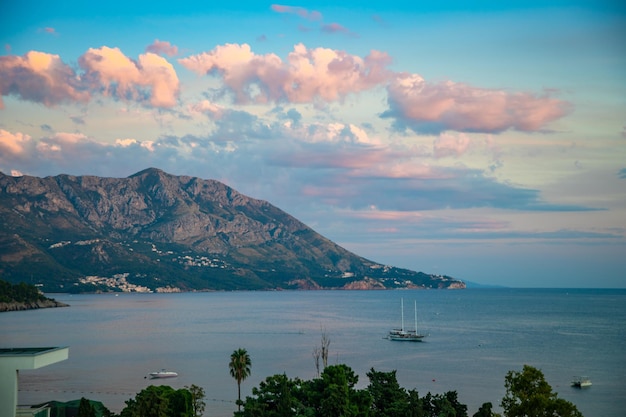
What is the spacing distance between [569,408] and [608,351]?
114 metres

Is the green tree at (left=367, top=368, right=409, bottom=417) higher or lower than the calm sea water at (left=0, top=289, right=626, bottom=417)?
higher

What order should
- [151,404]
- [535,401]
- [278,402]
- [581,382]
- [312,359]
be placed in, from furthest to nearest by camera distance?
[312,359] < [581,382] < [278,402] < [151,404] < [535,401]

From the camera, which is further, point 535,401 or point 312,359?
point 312,359

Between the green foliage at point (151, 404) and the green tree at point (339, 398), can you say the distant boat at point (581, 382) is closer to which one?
the green tree at point (339, 398)

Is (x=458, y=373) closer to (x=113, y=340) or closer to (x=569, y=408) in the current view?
(x=569, y=408)

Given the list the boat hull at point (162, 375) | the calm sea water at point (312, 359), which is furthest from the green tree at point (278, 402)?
the boat hull at point (162, 375)

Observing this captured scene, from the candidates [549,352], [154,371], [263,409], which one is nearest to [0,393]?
[263,409]

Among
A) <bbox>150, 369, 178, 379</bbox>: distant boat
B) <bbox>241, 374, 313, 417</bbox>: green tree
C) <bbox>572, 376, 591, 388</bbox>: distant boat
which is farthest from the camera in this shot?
<bbox>150, 369, 178, 379</bbox>: distant boat

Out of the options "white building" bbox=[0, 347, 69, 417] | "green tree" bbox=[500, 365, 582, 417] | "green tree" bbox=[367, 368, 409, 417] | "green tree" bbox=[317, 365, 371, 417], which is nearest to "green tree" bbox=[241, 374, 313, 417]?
"green tree" bbox=[317, 365, 371, 417]

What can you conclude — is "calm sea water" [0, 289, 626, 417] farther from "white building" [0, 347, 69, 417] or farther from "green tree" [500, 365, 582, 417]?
"white building" [0, 347, 69, 417]

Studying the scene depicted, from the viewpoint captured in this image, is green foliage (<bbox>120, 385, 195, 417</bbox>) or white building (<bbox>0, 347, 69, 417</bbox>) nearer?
white building (<bbox>0, 347, 69, 417</bbox>)

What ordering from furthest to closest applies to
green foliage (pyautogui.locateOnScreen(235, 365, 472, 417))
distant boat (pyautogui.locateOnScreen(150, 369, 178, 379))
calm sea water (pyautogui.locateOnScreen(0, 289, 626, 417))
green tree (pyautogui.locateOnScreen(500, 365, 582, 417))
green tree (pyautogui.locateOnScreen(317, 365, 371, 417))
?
distant boat (pyautogui.locateOnScreen(150, 369, 178, 379)) → calm sea water (pyautogui.locateOnScreen(0, 289, 626, 417)) → green foliage (pyautogui.locateOnScreen(235, 365, 472, 417)) → green tree (pyautogui.locateOnScreen(317, 365, 371, 417)) → green tree (pyautogui.locateOnScreen(500, 365, 582, 417))

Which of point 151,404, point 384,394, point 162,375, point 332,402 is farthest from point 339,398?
point 162,375

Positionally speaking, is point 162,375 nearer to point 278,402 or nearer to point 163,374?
point 163,374
